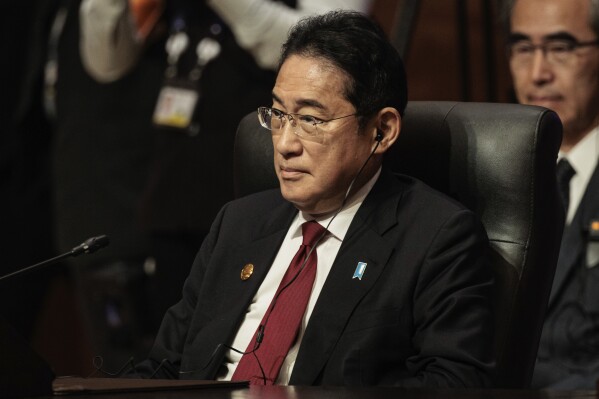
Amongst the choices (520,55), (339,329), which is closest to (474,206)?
(339,329)

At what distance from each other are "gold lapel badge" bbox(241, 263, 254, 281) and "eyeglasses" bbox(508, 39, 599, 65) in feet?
3.74

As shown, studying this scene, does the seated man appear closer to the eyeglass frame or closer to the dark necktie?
the dark necktie

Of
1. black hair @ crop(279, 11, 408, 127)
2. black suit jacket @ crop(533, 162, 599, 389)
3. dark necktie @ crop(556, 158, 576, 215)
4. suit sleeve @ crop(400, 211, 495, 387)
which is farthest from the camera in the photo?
dark necktie @ crop(556, 158, 576, 215)

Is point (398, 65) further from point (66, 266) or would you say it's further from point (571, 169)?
point (66, 266)

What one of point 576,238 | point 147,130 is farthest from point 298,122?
point 147,130

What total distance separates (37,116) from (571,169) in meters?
2.18

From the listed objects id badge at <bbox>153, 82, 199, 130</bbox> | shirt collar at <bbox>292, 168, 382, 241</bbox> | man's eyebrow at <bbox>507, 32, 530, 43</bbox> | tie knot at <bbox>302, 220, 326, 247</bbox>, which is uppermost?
man's eyebrow at <bbox>507, 32, 530, 43</bbox>

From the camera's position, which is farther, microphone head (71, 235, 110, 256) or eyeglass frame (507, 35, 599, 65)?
eyeglass frame (507, 35, 599, 65)

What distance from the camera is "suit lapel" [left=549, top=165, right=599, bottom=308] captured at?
2963mm

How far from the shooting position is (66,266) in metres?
4.98

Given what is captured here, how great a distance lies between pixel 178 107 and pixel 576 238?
118 cm

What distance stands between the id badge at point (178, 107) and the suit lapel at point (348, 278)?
1.15 meters

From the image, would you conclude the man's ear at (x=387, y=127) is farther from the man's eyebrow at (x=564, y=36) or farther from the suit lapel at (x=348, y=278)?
the man's eyebrow at (x=564, y=36)

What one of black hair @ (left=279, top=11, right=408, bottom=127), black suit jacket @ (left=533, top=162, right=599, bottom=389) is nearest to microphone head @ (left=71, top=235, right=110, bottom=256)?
black hair @ (left=279, top=11, right=408, bottom=127)
